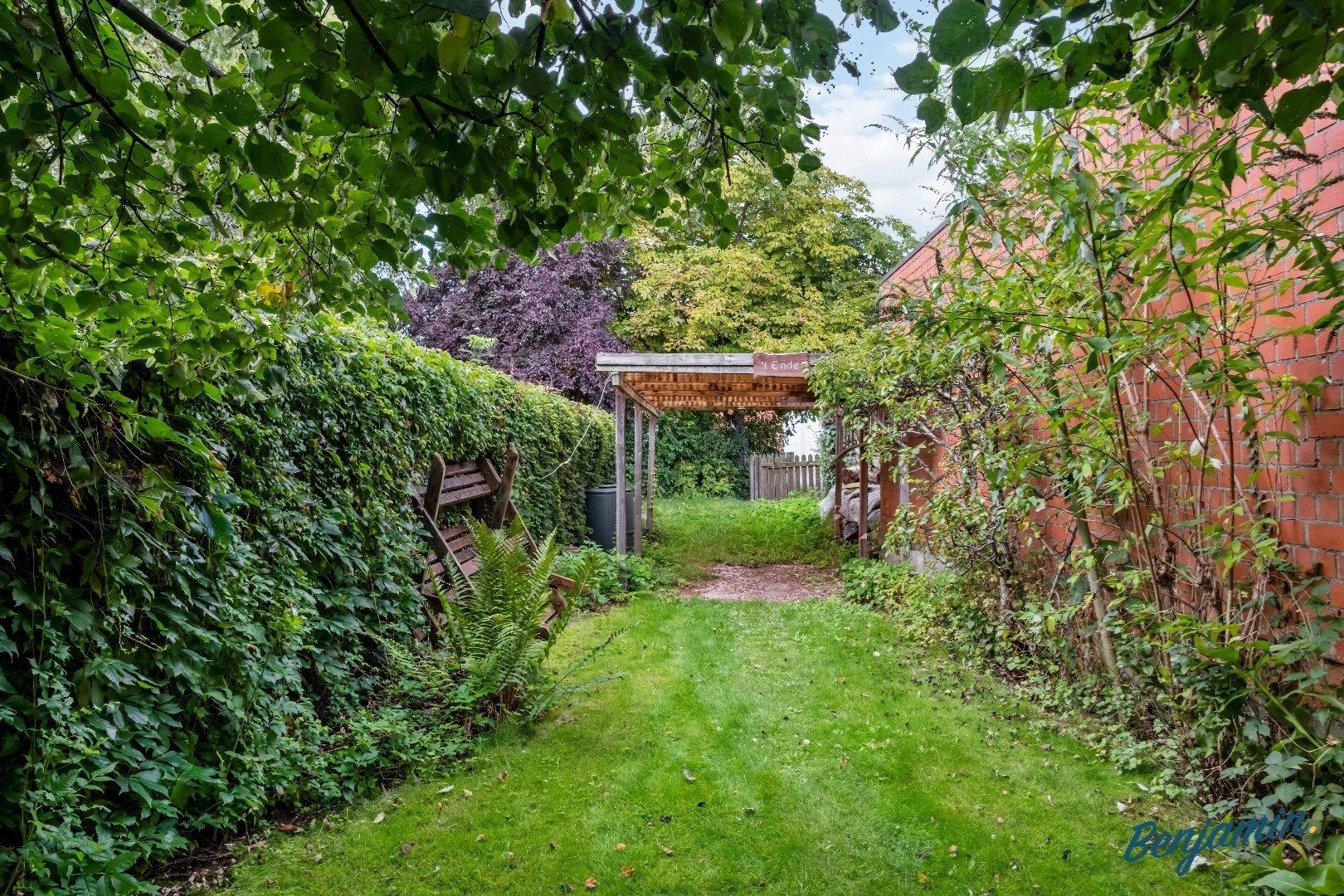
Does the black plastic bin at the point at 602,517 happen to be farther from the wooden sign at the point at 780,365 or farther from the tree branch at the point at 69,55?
the tree branch at the point at 69,55

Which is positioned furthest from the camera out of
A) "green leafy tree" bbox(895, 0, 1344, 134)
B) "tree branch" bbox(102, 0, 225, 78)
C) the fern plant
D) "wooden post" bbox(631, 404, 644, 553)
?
"wooden post" bbox(631, 404, 644, 553)

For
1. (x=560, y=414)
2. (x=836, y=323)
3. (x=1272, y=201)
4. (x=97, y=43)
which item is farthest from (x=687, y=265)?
(x=97, y=43)

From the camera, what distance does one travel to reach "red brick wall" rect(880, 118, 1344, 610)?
251 centimetres

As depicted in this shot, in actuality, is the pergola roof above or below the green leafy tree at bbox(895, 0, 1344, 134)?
above

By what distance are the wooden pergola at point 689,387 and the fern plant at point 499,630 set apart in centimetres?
357

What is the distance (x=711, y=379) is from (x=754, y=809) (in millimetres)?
6240

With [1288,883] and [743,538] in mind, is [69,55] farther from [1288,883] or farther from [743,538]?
[743,538]

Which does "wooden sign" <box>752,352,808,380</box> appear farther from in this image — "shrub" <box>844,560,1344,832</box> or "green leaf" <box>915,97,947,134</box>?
"green leaf" <box>915,97,947,134</box>

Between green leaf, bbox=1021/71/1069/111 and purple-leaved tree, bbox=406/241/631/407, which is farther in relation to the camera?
purple-leaved tree, bbox=406/241/631/407

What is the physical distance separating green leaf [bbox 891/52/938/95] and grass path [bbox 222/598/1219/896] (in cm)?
252

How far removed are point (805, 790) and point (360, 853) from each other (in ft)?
6.04

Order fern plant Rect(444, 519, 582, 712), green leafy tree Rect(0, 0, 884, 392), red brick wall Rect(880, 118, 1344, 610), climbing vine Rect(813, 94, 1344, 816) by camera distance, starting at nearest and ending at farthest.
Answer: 1. green leafy tree Rect(0, 0, 884, 392)
2. climbing vine Rect(813, 94, 1344, 816)
3. red brick wall Rect(880, 118, 1344, 610)
4. fern plant Rect(444, 519, 582, 712)

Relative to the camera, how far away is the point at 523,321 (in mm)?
14875

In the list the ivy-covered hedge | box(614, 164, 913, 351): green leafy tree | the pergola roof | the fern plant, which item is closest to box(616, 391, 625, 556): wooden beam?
the pergola roof
